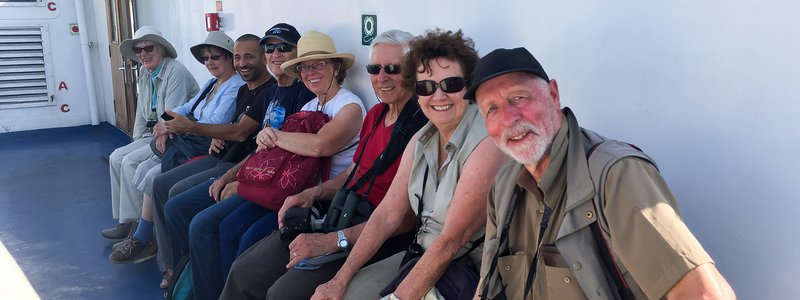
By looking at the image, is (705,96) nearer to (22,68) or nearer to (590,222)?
(590,222)

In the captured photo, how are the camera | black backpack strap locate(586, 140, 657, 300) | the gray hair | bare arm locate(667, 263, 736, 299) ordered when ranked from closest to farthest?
bare arm locate(667, 263, 736, 299), black backpack strap locate(586, 140, 657, 300), the camera, the gray hair

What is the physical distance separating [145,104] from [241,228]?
7.21 feet

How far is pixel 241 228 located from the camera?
2664 mm

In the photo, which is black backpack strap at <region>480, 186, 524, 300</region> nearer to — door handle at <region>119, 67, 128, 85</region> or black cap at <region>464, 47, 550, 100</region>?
black cap at <region>464, 47, 550, 100</region>

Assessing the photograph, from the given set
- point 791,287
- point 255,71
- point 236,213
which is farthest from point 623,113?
point 255,71

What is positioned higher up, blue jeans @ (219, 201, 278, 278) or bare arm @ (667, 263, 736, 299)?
bare arm @ (667, 263, 736, 299)

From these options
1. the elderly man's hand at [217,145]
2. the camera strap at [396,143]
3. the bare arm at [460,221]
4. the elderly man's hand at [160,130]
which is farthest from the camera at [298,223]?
the elderly man's hand at [160,130]

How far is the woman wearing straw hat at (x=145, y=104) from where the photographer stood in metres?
4.02

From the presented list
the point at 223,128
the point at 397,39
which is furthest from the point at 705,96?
the point at 223,128

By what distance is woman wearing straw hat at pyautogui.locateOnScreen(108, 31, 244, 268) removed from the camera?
3.65 metres

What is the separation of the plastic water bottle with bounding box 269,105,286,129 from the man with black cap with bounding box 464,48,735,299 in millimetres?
1759

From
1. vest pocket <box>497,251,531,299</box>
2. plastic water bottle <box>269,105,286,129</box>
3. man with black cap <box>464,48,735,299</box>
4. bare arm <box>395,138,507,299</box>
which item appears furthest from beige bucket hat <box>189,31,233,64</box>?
vest pocket <box>497,251,531,299</box>

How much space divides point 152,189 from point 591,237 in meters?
2.91

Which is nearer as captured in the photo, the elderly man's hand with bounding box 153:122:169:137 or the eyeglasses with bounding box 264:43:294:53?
the eyeglasses with bounding box 264:43:294:53
